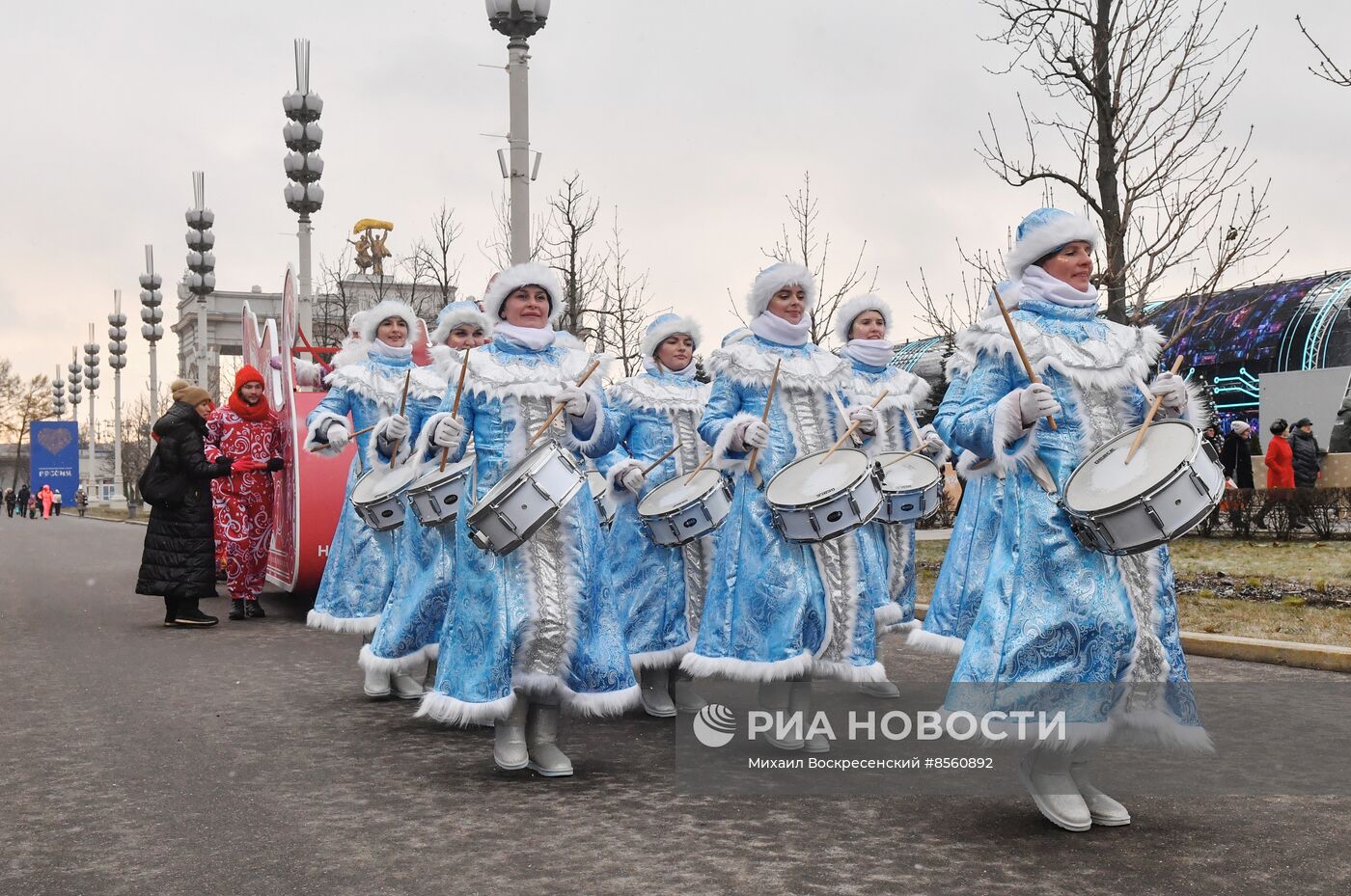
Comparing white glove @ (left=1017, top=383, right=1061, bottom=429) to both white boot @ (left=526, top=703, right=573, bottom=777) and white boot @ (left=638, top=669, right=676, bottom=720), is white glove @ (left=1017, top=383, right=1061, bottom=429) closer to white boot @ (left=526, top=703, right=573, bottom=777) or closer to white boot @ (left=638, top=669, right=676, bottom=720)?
white boot @ (left=526, top=703, right=573, bottom=777)

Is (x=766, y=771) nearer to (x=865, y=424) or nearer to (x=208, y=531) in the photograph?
(x=865, y=424)

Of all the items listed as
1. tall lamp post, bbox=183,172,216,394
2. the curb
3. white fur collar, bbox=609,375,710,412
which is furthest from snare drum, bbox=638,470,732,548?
tall lamp post, bbox=183,172,216,394

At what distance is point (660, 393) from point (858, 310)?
1.61m

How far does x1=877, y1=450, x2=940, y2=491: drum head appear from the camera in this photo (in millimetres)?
7988

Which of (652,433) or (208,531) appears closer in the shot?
(652,433)

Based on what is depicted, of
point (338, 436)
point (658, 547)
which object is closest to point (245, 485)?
point (338, 436)

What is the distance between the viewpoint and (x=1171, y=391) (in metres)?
4.72

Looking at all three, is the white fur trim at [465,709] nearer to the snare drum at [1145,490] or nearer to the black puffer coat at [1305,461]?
the snare drum at [1145,490]

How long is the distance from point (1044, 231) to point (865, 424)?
196cm

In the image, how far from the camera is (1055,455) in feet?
15.8

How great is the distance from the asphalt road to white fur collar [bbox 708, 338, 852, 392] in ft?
5.43

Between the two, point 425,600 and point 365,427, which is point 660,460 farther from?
point 365,427

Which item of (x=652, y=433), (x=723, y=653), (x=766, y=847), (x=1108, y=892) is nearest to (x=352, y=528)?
(x=652, y=433)

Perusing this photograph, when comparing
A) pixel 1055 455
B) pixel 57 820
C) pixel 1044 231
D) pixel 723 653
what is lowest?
pixel 57 820
